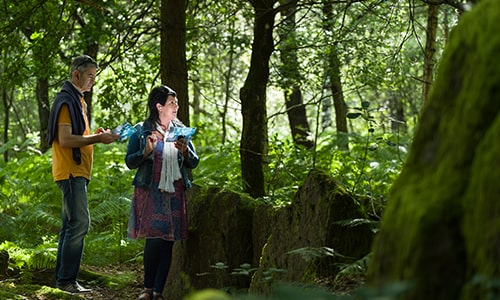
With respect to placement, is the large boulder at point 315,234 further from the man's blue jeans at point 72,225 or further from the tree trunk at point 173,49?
the tree trunk at point 173,49

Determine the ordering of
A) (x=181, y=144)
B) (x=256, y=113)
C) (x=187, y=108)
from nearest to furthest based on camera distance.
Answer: (x=181, y=144) → (x=256, y=113) → (x=187, y=108)

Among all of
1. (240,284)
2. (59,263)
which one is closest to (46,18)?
(59,263)

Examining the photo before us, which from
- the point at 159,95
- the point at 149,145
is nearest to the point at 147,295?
the point at 149,145

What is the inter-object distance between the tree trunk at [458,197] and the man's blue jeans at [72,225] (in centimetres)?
525

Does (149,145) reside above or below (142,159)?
above

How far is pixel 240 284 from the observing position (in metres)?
7.01

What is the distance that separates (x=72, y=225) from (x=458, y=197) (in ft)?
18.9

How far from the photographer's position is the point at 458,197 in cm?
246

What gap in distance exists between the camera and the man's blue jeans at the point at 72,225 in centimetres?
753

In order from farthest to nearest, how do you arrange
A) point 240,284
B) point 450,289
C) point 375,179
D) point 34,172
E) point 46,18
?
point 34,172
point 375,179
point 46,18
point 240,284
point 450,289

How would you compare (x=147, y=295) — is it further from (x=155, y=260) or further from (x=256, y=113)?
(x=256, y=113)

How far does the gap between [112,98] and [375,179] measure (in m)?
4.09

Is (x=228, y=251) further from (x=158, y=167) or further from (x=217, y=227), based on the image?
(x=158, y=167)

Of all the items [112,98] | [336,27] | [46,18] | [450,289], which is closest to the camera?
[450,289]
